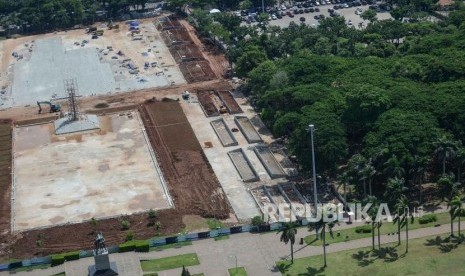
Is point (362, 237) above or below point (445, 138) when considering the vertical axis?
below

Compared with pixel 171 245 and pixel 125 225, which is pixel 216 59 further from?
pixel 171 245

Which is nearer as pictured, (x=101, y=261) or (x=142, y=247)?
(x=101, y=261)

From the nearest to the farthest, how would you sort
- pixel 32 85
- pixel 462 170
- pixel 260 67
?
1. pixel 462 170
2. pixel 260 67
3. pixel 32 85

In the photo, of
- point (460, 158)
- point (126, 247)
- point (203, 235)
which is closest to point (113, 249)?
point (126, 247)

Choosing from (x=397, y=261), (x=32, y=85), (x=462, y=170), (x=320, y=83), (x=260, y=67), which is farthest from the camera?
(x=32, y=85)

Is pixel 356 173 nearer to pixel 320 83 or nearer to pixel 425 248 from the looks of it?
pixel 425 248

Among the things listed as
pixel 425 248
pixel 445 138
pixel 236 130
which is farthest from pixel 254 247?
pixel 236 130

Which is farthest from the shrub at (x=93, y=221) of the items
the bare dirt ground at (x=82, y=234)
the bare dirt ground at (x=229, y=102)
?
the bare dirt ground at (x=229, y=102)

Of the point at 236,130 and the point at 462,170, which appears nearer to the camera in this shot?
the point at 462,170
